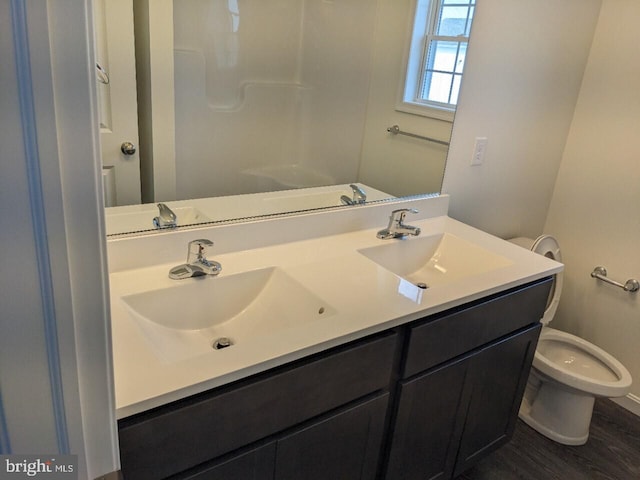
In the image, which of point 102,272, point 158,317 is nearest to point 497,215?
point 158,317

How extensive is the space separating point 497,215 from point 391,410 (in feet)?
4.11

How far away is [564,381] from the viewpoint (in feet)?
6.70

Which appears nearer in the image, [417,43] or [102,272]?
[102,272]

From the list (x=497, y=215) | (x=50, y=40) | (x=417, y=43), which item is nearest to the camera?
(x=50, y=40)

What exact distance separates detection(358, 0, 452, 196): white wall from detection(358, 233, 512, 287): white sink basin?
242 mm

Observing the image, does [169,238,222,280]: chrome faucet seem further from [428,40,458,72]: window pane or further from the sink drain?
[428,40,458,72]: window pane

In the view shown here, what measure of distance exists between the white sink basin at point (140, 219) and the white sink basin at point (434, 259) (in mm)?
543

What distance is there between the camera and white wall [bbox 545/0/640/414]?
220 centimetres

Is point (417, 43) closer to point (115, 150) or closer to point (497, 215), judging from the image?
point (497, 215)

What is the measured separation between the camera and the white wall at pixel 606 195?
86.5 inches

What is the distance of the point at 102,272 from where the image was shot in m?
0.59

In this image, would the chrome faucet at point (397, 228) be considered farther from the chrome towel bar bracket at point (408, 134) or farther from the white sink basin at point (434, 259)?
the chrome towel bar bracket at point (408, 134)

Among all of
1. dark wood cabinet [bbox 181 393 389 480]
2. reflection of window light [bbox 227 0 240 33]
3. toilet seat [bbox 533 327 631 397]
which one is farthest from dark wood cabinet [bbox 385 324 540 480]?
reflection of window light [bbox 227 0 240 33]

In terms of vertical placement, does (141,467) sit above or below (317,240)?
below
